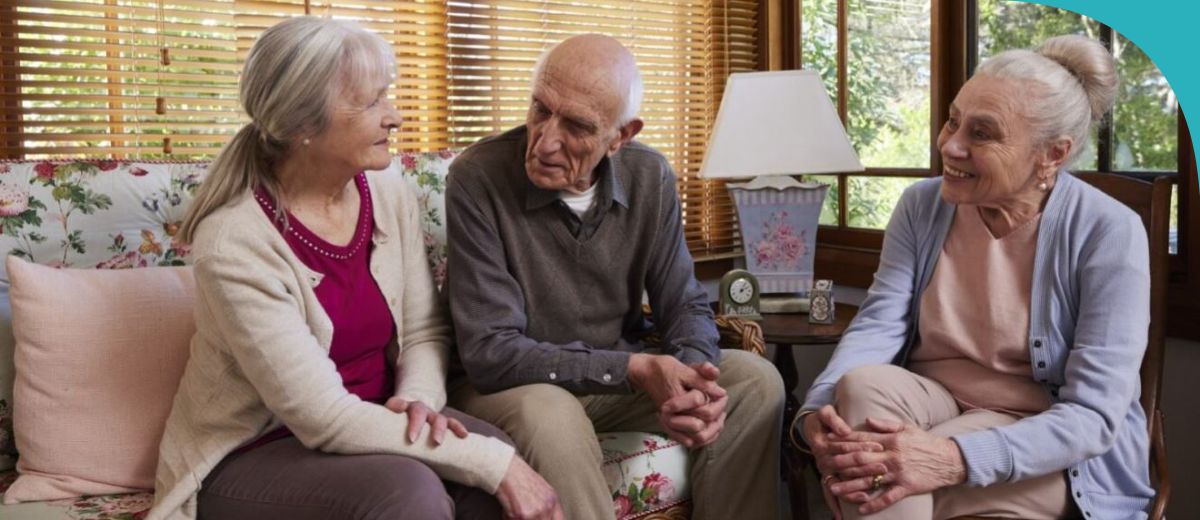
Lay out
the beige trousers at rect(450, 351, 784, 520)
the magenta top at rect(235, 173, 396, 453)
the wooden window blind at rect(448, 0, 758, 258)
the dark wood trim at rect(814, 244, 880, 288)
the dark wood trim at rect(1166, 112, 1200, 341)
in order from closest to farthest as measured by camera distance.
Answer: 1. the magenta top at rect(235, 173, 396, 453)
2. the beige trousers at rect(450, 351, 784, 520)
3. the dark wood trim at rect(1166, 112, 1200, 341)
4. the wooden window blind at rect(448, 0, 758, 258)
5. the dark wood trim at rect(814, 244, 880, 288)

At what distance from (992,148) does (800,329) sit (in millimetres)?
827

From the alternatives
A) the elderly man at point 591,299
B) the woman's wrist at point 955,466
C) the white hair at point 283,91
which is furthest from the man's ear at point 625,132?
the woman's wrist at point 955,466

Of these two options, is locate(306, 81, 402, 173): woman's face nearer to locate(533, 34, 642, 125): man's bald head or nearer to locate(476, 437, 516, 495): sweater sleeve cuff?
locate(533, 34, 642, 125): man's bald head

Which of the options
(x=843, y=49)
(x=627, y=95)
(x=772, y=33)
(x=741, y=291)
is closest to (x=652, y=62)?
(x=772, y=33)

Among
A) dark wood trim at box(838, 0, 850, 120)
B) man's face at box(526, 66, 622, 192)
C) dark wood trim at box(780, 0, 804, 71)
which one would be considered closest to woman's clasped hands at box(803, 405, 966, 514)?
man's face at box(526, 66, 622, 192)

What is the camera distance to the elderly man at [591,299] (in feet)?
6.44

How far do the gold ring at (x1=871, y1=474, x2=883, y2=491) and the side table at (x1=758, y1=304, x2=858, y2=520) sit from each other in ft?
1.89

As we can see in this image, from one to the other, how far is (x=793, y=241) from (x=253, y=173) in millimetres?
1436

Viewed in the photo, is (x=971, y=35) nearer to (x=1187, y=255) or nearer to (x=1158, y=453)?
(x=1187, y=255)

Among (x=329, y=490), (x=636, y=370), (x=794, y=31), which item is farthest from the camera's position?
(x=794, y=31)

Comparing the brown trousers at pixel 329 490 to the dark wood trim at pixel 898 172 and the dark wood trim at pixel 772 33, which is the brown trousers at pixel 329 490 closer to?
the dark wood trim at pixel 898 172

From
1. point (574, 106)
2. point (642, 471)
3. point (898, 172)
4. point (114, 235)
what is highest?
point (574, 106)

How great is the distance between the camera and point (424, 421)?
5.75 ft

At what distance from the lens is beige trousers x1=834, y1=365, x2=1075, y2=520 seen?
5.61ft
